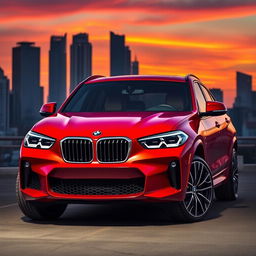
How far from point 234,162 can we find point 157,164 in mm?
4260

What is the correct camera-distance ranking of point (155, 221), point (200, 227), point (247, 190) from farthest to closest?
point (247, 190)
point (155, 221)
point (200, 227)

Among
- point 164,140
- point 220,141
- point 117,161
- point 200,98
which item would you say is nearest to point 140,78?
point 200,98

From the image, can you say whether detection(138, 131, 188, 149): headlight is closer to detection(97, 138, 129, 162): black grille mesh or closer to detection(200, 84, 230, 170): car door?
detection(97, 138, 129, 162): black grille mesh

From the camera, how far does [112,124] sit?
1092 cm

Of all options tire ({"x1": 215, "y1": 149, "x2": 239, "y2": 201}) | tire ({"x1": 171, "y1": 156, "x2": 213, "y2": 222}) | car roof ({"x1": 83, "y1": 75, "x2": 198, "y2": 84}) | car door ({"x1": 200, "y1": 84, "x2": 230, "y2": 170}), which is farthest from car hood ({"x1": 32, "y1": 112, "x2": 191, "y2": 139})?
tire ({"x1": 215, "y1": 149, "x2": 239, "y2": 201})

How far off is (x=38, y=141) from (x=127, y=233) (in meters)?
1.73

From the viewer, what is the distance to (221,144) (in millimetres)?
13422

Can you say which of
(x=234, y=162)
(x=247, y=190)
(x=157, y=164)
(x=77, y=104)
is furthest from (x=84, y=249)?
(x=247, y=190)

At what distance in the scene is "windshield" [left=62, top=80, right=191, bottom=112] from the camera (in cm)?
1237

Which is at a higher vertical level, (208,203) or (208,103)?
(208,103)

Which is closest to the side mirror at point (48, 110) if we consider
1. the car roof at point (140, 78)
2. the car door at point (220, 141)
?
the car roof at point (140, 78)

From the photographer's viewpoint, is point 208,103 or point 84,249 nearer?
point 84,249

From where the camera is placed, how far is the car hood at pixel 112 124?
35.2 ft

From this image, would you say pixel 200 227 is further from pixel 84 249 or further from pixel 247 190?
pixel 247 190
